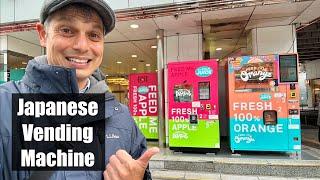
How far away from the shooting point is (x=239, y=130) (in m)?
5.73

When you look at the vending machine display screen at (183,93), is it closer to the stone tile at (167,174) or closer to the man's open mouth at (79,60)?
the stone tile at (167,174)

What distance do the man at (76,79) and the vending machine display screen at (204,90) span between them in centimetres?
505

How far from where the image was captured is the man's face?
36.0 inches

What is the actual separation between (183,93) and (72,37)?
5312 mm

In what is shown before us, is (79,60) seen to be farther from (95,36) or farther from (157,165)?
(157,165)

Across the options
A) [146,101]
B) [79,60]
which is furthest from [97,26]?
[146,101]

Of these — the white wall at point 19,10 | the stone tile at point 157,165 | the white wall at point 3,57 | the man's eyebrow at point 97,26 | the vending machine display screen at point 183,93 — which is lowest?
the stone tile at point 157,165

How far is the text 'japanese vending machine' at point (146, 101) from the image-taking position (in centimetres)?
762

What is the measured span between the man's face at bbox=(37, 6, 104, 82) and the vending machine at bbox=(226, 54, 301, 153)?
5112mm

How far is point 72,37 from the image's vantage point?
3.05 feet

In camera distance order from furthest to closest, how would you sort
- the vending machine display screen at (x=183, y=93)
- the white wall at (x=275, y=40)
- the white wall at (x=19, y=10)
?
1. the white wall at (x=275, y=40)
2. the white wall at (x=19, y=10)
3. the vending machine display screen at (x=183, y=93)

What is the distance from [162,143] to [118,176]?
630 centimetres

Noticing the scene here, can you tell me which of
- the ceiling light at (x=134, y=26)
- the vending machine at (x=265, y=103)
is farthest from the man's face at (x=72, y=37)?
the ceiling light at (x=134, y=26)

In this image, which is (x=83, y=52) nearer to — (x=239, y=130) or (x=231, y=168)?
(x=231, y=168)
